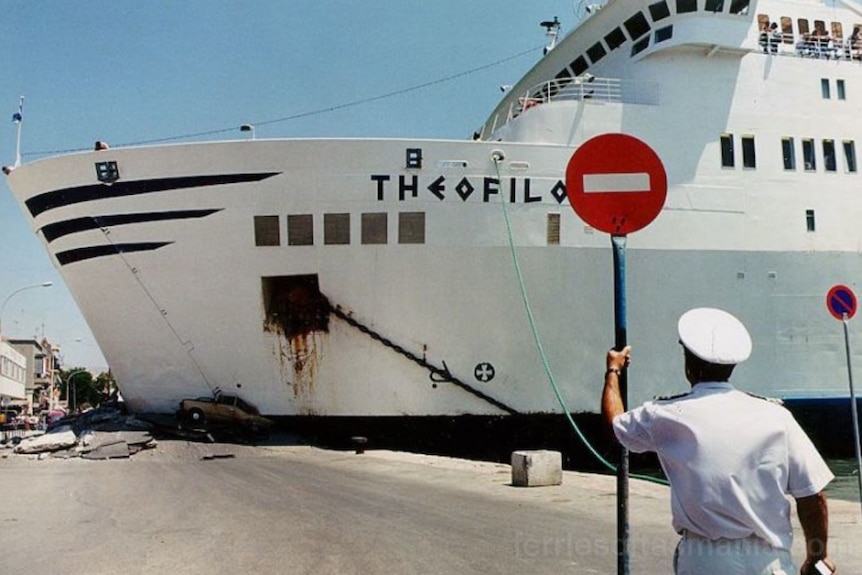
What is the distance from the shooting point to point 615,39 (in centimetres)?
1742

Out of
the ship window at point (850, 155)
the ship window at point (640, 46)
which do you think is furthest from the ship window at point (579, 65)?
the ship window at point (850, 155)

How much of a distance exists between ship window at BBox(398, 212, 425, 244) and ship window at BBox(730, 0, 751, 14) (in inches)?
320

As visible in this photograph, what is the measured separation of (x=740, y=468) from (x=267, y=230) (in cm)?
1279

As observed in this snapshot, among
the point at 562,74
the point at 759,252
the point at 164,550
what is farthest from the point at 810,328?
the point at 164,550

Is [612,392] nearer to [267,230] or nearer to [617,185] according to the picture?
[617,185]

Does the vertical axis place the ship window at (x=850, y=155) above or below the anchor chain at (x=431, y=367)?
above

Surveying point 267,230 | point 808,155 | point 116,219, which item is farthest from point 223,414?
point 808,155

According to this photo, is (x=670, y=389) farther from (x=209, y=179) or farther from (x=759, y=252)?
(x=209, y=179)

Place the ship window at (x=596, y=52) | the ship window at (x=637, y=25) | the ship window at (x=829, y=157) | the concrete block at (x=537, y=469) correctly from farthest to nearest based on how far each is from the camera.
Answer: the ship window at (x=596, y=52), the ship window at (x=637, y=25), the ship window at (x=829, y=157), the concrete block at (x=537, y=469)

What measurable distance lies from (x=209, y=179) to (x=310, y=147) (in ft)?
6.63

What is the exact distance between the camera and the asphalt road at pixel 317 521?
A: 5.53 metres

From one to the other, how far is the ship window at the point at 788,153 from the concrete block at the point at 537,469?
377 inches

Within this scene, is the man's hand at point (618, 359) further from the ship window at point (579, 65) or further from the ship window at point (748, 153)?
the ship window at point (579, 65)

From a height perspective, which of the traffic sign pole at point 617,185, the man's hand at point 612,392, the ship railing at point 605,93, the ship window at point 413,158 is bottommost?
the man's hand at point 612,392
